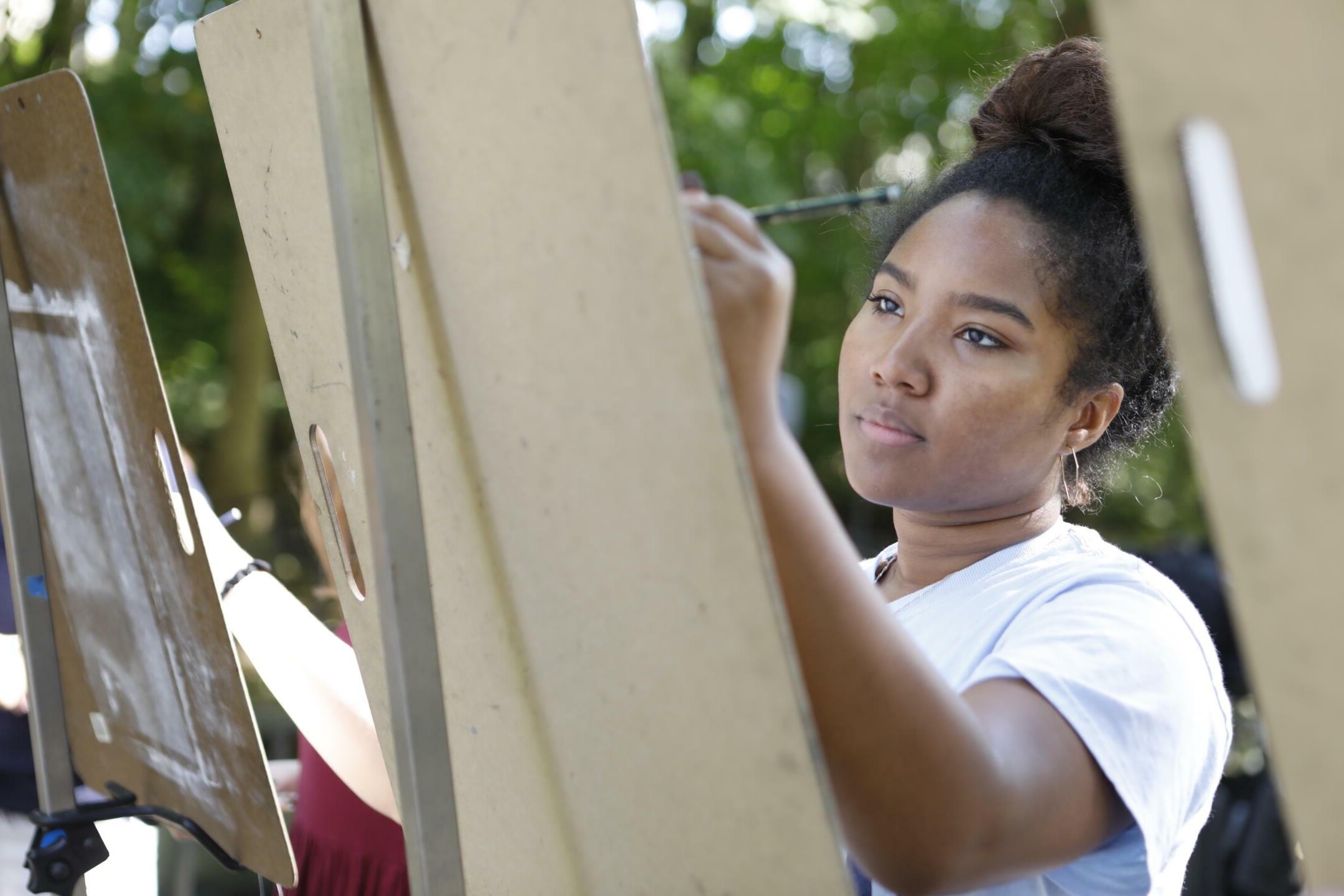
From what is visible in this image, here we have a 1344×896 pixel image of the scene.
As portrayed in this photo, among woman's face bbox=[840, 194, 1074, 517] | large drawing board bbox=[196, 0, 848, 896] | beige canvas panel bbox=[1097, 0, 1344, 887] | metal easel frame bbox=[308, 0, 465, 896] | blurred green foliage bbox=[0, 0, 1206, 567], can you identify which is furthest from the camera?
blurred green foliage bbox=[0, 0, 1206, 567]

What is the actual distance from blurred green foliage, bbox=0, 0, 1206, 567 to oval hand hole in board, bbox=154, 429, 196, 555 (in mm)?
4841

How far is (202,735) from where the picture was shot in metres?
1.20

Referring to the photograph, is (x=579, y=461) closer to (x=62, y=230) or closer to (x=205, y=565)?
(x=205, y=565)

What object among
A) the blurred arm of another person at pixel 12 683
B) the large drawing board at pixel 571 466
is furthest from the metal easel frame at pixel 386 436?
the blurred arm of another person at pixel 12 683

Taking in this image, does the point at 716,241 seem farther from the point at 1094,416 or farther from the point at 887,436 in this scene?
the point at 1094,416

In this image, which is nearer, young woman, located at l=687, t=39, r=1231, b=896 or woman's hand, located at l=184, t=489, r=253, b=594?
young woman, located at l=687, t=39, r=1231, b=896

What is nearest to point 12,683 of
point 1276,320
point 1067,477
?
point 1067,477

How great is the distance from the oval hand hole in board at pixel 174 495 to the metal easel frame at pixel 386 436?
398mm

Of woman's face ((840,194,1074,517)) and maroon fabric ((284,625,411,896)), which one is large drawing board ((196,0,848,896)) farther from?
maroon fabric ((284,625,411,896))

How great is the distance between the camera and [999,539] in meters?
1.13

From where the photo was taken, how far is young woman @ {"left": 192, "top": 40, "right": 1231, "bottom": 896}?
0.67 metres

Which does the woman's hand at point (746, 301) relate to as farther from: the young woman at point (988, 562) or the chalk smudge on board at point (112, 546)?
the chalk smudge on board at point (112, 546)

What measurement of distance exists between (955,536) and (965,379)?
7.1 inches

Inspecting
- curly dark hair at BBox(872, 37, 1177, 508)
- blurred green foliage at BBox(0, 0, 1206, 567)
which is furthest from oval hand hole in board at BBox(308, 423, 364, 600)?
blurred green foliage at BBox(0, 0, 1206, 567)
